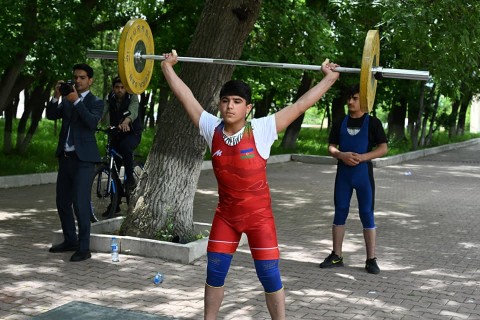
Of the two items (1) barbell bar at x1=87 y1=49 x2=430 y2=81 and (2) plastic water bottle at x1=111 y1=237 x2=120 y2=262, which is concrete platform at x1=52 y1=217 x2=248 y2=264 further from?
(1) barbell bar at x1=87 y1=49 x2=430 y2=81

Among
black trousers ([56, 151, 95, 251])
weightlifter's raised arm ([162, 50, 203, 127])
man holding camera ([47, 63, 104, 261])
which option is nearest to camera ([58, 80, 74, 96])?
man holding camera ([47, 63, 104, 261])

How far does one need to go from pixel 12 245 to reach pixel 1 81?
6841 mm

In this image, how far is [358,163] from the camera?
704cm

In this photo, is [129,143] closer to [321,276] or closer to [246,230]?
[321,276]

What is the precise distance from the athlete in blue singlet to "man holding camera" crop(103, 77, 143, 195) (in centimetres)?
323

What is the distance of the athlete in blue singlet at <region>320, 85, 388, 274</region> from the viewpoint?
279 inches

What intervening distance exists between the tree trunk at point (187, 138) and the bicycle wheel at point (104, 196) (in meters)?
1.54

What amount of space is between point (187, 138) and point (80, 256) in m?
1.75

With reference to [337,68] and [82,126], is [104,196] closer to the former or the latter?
[82,126]

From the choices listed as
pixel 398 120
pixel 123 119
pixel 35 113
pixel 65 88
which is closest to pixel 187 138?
pixel 65 88

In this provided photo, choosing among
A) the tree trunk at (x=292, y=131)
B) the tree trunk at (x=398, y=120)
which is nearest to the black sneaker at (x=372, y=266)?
the tree trunk at (x=292, y=131)

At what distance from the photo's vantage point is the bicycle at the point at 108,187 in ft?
31.2

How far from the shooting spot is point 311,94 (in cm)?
477

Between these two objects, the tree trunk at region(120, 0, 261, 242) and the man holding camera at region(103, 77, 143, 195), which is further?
the man holding camera at region(103, 77, 143, 195)
